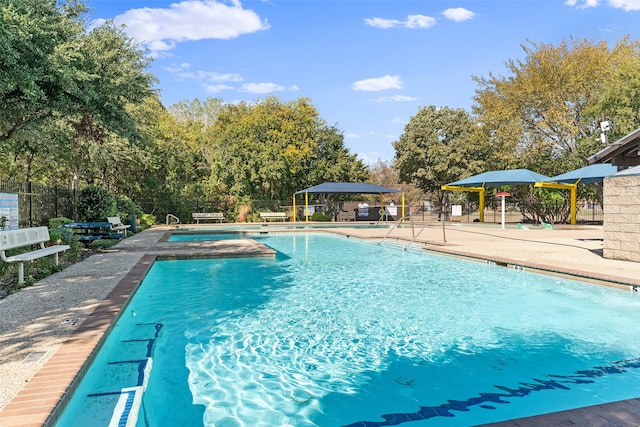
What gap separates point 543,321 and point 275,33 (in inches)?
616

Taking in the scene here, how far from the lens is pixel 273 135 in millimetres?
29938

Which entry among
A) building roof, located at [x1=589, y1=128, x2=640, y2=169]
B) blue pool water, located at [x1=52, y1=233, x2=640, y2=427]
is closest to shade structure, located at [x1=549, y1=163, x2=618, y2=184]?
building roof, located at [x1=589, y1=128, x2=640, y2=169]

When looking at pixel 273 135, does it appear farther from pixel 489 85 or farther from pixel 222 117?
pixel 489 85

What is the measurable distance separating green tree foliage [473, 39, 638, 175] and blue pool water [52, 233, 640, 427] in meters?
20.6

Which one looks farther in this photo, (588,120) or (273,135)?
(273,135)

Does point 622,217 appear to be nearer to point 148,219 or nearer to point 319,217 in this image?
point 319,217

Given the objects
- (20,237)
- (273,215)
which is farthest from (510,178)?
(20,237)

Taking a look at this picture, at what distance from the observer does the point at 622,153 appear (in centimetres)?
Answer: 1027

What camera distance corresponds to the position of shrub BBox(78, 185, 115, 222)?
42.8 feet

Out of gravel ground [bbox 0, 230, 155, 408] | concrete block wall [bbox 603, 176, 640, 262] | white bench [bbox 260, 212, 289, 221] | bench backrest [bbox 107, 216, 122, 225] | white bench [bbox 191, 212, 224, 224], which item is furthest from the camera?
white bench [bbox 260, 212, 289, 221]

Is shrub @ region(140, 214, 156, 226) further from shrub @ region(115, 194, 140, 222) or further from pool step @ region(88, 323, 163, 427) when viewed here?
pool step @ region(88, 323, 163, 427)

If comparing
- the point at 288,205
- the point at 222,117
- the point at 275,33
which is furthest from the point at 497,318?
the point at 222,117

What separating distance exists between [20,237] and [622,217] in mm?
11769

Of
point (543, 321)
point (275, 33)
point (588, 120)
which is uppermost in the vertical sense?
point (275, 33)
